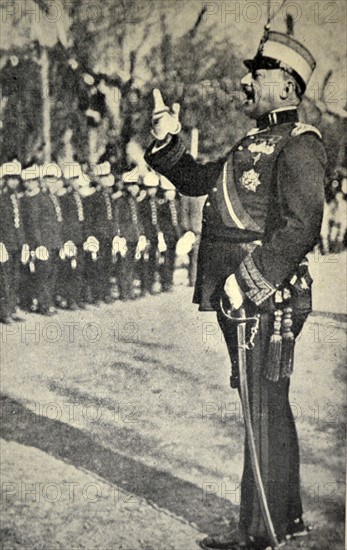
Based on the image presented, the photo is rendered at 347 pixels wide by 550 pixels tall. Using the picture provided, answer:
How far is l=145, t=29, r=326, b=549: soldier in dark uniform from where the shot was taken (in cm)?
244

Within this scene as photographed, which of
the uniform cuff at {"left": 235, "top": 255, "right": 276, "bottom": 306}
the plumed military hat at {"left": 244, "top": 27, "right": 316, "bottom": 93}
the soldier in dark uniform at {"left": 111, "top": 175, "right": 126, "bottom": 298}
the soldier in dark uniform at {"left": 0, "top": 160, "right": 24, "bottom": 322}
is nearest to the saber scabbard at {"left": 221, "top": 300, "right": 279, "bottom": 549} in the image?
the uniform cuff at {"left": 235, "top": 255, "right": 276, "bottom": 306}

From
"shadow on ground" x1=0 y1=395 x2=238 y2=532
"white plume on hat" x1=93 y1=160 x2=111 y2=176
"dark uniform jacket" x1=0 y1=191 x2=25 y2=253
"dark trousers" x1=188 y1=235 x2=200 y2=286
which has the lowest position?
"shadow on ground" x1=0 y1=395 x2=238 y2=532

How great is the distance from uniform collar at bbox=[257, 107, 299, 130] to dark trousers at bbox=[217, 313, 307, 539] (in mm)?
647

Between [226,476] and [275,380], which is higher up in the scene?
[275,380]

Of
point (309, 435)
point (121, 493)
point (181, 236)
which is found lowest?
point (121, 493)

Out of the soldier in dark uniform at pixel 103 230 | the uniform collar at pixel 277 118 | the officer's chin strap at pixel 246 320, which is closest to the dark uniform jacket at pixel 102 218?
the soldier in dark uniform at pixel 103 230

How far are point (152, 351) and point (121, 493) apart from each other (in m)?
0.48

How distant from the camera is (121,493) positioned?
2.49 metres

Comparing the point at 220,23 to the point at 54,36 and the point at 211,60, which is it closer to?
the point at 211,60

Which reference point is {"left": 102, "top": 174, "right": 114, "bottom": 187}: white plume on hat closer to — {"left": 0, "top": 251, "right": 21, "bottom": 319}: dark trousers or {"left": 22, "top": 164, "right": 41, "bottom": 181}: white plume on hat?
{"left": 22, "top": 164, "right": 41, "bottom": 181}: white plume on hat

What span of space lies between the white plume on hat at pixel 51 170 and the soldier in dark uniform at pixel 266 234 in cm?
31

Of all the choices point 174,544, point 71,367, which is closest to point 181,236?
point 71,367

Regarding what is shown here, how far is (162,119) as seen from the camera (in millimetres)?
2449

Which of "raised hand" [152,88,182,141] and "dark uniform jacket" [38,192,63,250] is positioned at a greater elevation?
"raised hand" [152,88,182,141]
